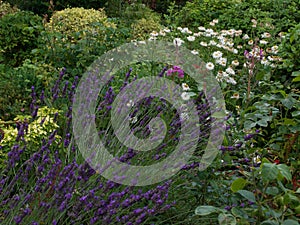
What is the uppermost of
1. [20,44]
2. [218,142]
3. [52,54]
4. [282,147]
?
[218,142]

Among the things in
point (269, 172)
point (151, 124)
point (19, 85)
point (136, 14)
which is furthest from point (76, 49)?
point (136, 14)

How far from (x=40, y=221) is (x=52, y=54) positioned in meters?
2.70

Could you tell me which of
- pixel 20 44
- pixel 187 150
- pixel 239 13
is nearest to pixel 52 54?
pixel 20 44

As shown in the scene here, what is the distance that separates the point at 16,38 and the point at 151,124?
3172 millimetres

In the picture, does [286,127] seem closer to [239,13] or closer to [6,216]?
[6,216]

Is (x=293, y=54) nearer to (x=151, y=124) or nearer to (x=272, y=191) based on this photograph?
(x=151, y=124)

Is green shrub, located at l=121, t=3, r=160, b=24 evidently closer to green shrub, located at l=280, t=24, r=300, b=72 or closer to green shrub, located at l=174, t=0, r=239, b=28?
green shrub, located at l=174, t=0, r=239, b=28

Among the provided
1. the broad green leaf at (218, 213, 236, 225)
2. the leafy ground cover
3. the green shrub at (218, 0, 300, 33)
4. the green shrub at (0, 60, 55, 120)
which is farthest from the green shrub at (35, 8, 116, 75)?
the broad green leaf at (218, 213, 236, 225)

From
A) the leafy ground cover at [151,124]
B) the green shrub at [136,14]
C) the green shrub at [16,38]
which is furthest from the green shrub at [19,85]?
the green shrub at [136,14]

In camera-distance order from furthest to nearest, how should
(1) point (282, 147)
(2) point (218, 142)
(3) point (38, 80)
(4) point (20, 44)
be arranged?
1. (4) point (20, 44)
2. (3) point (38, 80)
3. (1) point (282, 147)
4. (2) point (218, 142)

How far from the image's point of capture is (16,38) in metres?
5.41

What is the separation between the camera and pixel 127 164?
2.35m

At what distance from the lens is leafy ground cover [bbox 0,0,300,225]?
83.2 inches

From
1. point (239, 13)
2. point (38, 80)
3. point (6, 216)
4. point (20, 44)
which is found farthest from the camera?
point (239, 13)
